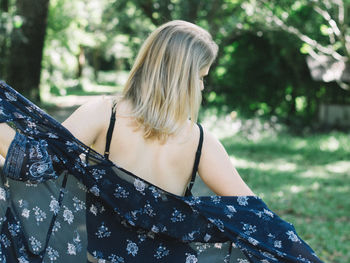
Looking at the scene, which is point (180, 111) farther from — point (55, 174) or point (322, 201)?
point (322, 201)

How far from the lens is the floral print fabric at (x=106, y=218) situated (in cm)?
230

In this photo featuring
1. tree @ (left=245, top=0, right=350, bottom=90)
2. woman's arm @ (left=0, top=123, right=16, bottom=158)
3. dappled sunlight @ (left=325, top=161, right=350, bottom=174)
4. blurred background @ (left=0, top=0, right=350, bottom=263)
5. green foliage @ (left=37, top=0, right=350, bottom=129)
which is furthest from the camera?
green foliage @ (left=37, top=0, right=350, bottom=129)

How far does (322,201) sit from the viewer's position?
9055 millimetres

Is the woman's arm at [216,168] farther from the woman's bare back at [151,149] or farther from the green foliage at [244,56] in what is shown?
the green foliage at [244,56]

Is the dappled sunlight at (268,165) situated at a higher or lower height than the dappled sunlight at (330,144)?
higher

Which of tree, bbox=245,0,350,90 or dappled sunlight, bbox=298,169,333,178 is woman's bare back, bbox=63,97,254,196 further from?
dappled sunlight, bbox=298,169,333,178

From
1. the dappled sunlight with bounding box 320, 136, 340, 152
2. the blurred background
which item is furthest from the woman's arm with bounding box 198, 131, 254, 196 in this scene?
the dappled sunlight with bounding box 320, 136, 340, 152

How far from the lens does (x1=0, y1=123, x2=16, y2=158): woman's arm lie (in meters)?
2.17

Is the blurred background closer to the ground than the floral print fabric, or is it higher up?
closer to the ground

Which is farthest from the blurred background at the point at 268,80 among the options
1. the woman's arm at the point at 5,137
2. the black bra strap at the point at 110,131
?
the woman's arm at the point at 5,137

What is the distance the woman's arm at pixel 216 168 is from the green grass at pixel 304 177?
13.4 ft

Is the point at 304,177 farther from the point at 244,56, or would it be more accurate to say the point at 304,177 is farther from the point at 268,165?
the point at 244,56

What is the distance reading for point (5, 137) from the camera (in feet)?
7.23

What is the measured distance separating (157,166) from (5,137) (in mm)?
685
